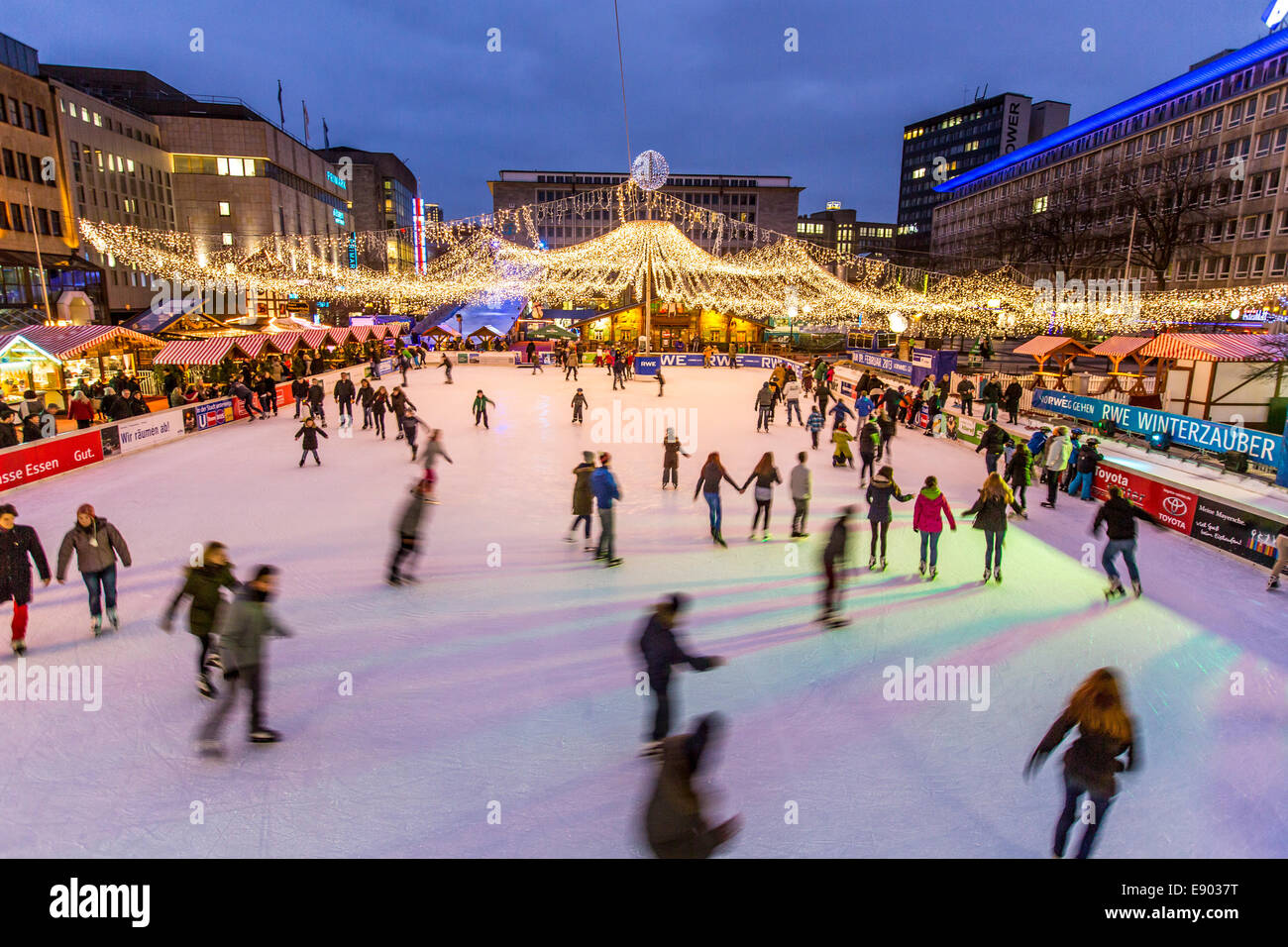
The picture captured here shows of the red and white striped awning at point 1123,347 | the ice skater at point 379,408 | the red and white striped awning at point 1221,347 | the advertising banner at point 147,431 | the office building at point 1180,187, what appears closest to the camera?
the advertising banner at point 147,431

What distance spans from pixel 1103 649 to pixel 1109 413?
39.8ft

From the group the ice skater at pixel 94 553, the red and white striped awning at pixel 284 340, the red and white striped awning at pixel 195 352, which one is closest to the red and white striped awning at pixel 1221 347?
the ice skater at pixel 94 553

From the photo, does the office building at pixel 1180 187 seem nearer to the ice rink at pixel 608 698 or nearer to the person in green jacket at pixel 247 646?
Result: the ice rink at pixel 608 698

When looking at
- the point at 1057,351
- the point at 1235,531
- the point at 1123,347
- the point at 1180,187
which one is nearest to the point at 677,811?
the point at 1235,531

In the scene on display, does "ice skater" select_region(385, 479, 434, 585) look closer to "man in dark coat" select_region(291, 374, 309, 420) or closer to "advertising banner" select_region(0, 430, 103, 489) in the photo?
"advertising banner" select_region(0, 430, 103, 489)

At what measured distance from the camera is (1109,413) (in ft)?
52.2

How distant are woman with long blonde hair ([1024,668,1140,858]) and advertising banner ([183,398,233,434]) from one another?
63.1 ft

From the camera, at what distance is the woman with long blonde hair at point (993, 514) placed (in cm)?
729

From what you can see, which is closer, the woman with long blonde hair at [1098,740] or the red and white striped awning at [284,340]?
the woman with long blonde hair at [1098,740]

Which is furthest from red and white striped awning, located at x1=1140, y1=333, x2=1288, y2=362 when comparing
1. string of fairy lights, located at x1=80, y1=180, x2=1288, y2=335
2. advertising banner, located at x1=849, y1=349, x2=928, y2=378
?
string of fairy lights, located at x1=80, y1=180, x2=1288, y2=335

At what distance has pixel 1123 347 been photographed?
1825 cm

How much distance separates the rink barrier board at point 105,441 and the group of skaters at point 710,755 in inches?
493
